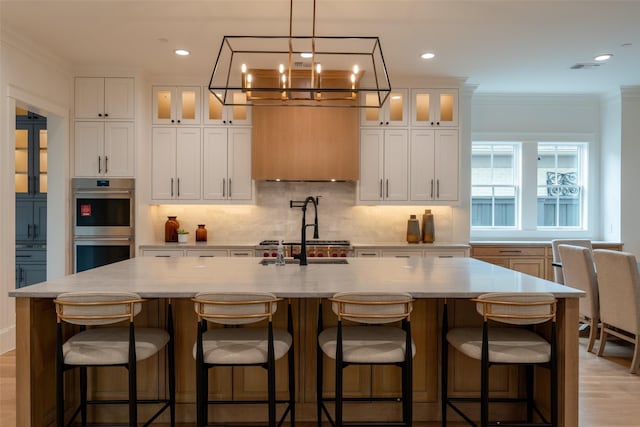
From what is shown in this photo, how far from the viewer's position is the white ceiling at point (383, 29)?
11.7 feet

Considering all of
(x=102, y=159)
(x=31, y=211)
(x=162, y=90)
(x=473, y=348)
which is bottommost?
(x=473, y=348)

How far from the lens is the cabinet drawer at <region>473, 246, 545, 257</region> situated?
561 cm

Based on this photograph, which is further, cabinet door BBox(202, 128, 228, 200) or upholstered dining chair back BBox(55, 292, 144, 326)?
cabinet door BBox(202, 128, 228, 200)

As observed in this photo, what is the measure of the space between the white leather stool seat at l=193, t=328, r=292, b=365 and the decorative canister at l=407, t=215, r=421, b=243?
3.30 meters

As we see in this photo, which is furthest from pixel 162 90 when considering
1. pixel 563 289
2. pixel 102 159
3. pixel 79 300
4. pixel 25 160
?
pixel 563 289

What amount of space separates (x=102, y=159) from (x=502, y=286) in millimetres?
4514

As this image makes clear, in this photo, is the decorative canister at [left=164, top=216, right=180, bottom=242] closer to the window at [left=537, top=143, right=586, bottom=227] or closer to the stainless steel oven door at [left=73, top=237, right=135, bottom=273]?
the stainless steel oven door at [left=73, top=237, right=135, bottom=273]

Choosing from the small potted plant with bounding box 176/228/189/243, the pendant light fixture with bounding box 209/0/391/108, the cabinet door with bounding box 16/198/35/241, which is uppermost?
the pendant light fixture with bounding box 209/0/391/108

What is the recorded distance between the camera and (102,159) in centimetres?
518

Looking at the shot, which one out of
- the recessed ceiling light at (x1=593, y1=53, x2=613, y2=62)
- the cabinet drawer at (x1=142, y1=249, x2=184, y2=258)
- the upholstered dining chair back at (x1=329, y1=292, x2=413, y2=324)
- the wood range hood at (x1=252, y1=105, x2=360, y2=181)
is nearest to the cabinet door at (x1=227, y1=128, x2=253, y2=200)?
the wood range hood at (x1=252, y1=105, x2=360, y2=181)

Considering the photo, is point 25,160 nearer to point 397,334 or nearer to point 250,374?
point 250,374

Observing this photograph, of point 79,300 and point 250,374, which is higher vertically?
point 79,300

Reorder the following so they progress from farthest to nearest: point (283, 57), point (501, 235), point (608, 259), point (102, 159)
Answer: point (501, 235), point (102, 159), point (283, 57), point (608, 259)

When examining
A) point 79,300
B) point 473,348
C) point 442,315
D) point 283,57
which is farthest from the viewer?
point 283,57
